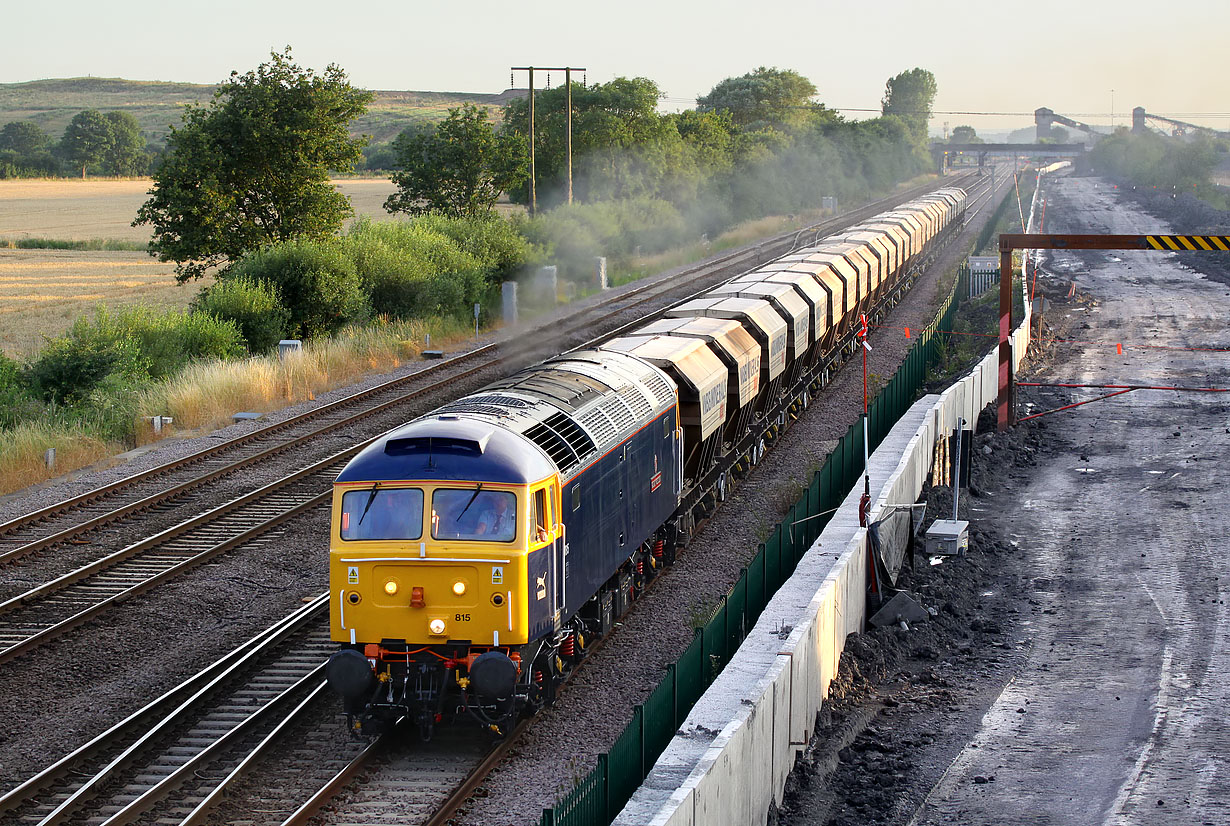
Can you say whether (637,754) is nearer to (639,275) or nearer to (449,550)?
(449,550)

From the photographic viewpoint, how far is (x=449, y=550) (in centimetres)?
1230

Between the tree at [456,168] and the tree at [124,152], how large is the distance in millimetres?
103272

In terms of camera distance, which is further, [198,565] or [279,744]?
[198,565]

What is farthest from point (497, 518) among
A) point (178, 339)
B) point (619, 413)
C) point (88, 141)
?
point (88, 141)

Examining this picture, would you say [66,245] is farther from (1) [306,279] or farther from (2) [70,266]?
(1) [306,279]

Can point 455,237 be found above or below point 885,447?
above

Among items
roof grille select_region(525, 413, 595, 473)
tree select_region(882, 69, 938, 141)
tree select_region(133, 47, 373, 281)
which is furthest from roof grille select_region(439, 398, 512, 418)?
tree select_region(882, 69, 938, 141)

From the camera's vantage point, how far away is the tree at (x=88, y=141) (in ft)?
475

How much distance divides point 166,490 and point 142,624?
661 cm

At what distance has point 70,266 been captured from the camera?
6700 cm

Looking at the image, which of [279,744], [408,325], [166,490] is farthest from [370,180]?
[279,744]

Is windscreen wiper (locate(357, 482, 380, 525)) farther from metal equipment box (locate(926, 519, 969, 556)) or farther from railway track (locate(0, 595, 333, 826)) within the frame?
metal equipment box (locate(926, 519, 969, 556))

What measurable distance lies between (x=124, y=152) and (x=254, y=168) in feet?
396

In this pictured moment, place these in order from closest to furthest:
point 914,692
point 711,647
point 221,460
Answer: point 711,647
point 914,692
point 221,460
